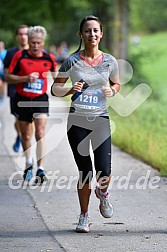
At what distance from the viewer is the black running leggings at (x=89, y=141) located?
7.55 meters

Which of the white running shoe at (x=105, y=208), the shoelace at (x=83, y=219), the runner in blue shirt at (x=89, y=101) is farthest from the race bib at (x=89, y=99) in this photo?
the shoelace at (x=83, y=219)

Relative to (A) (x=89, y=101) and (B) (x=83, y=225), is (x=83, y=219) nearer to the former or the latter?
(B) (x=83, y=225)

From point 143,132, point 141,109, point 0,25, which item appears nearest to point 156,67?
point 0,25

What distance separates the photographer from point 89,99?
Result: 24.6ft

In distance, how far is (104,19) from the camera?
140 feet

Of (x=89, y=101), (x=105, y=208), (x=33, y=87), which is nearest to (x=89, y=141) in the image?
(x=89, y=101)

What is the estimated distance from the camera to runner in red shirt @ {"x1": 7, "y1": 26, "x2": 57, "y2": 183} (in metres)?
10.6

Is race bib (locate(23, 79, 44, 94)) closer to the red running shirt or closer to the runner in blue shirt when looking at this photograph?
the red running shirt

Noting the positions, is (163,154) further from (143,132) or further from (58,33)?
(58,33)

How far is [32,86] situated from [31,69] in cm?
23

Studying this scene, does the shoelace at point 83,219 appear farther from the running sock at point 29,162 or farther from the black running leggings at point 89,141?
the running sock at point 29,162

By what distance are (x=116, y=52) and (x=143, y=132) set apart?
1227cm

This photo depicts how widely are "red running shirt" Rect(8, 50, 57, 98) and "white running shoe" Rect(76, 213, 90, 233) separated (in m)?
3.34

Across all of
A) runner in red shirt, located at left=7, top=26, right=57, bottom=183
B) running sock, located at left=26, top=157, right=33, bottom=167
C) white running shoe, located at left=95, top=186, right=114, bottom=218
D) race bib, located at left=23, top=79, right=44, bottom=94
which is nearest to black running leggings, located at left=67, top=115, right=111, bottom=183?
white running shoe, located at left=95, top=186, right=114, bottom=218
